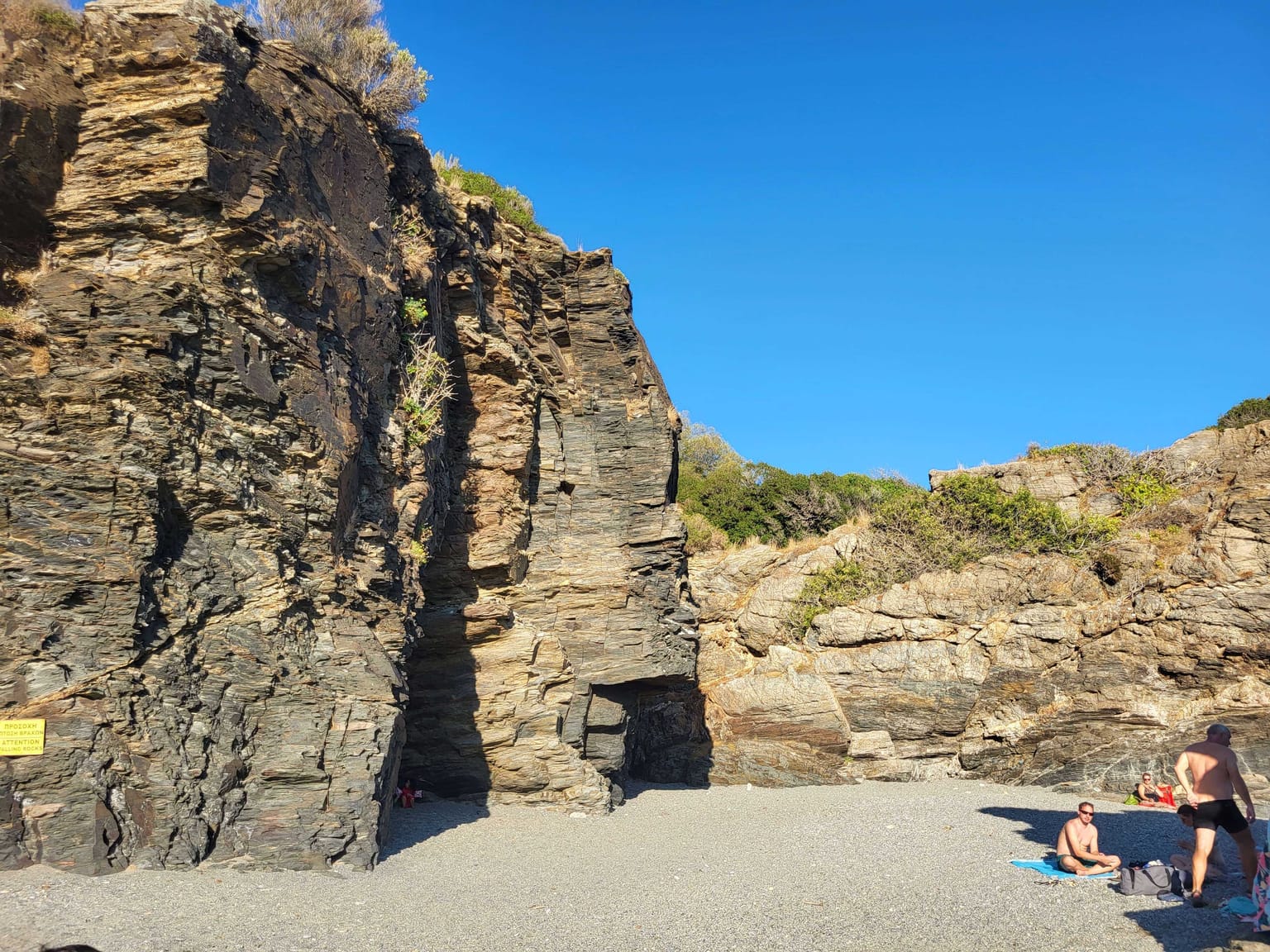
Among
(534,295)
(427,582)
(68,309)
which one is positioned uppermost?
(534,295)

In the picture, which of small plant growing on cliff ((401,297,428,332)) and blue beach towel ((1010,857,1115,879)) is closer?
blue beach towel ((1010,857,1115,879))

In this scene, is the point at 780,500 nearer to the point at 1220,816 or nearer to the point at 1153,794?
the point at 1153,794

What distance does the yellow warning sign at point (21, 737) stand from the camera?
28.3ft

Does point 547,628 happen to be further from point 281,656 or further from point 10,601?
point 10,601

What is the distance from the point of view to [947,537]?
23.7 metres

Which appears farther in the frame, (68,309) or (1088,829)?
(1088,829)

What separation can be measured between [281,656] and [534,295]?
11091 mm

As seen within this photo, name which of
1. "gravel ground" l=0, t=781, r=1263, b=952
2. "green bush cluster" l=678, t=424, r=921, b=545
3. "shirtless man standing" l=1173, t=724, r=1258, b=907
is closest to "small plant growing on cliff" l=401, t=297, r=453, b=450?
"gravel ground" l=0, t=781, r=1263, b=952

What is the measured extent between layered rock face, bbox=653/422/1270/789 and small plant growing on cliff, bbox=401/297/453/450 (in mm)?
10643

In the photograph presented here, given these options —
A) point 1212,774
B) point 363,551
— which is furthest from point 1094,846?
point 363,551

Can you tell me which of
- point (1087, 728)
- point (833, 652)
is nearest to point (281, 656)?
point (833, 652)

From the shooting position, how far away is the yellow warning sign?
862 centimetres

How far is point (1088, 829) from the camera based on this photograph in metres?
11.0

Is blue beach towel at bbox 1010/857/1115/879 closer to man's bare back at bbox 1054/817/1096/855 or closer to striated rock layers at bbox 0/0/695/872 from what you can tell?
man's bare back at bbox 1054/817/1096/855
